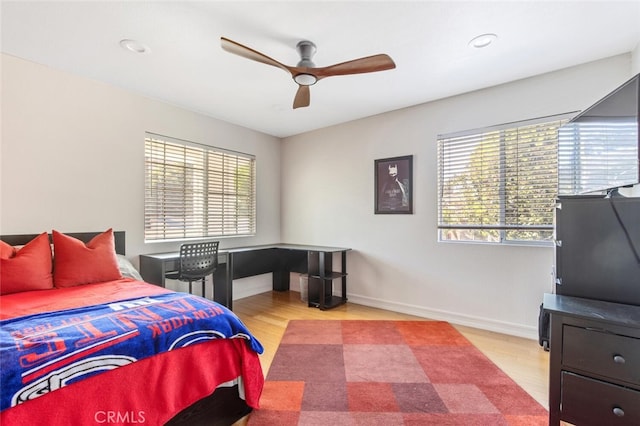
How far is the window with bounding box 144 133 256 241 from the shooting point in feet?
11.9

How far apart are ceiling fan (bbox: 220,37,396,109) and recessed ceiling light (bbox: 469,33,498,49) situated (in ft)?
2.49

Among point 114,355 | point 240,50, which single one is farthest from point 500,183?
point 114,355

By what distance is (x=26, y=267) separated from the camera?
2264 millimetres

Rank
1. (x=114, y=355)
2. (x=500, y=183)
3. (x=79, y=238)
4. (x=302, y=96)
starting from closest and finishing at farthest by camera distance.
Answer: (x=114, y=355) < (x=302, y=96) < (x=79, y=238) < (x=500, y=183)

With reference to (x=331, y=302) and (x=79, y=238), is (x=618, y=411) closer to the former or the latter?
(x=331, y=302)

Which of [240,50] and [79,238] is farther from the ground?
[240,50]

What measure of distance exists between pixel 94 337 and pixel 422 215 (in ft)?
11.1

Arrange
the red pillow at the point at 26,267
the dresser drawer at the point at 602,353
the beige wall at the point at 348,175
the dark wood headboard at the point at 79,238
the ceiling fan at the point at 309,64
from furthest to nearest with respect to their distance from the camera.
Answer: the beige wall at the point at 348,175, the dark wood headboard at the point at 79,238, the red pillow at the point at 26,267, the ceiling fan at the point at 309,64, the dresser drawer at the point at 602,353

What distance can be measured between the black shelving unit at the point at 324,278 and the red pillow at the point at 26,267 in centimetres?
273

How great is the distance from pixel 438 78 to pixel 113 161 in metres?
3.59

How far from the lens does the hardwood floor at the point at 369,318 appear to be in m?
2.34

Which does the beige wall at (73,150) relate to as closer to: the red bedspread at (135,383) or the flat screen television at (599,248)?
the red bedspread at (135,383)

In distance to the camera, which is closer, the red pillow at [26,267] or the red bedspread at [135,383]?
the red bedspread at [135,383]

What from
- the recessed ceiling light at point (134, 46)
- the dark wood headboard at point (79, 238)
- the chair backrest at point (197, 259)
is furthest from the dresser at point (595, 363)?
the dark wood headboard at point (79, 238)
